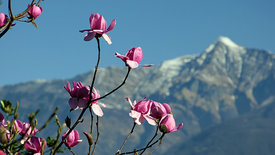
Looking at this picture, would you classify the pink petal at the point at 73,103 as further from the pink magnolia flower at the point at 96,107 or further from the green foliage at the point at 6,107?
the green foliage at the point at 6,107

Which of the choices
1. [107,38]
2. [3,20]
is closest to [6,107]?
[3,20]

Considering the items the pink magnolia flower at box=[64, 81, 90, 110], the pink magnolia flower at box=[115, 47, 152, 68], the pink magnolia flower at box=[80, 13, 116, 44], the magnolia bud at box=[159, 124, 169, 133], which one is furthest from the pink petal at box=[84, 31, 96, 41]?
the magnolia bud at box=[159, 124, 169, 133]

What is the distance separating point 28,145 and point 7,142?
172 mm

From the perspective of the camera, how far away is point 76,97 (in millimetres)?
2467

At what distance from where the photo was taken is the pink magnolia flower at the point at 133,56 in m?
2.46

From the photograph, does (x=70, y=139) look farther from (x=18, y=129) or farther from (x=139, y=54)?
(x=139, y=54)

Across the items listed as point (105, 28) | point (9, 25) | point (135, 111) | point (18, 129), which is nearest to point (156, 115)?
point (135, 111)

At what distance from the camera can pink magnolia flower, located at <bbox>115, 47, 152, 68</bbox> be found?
2.46 metres

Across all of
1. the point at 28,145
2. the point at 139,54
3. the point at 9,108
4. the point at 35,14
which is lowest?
the point at 28,145

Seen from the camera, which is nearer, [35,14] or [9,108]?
[9,108]

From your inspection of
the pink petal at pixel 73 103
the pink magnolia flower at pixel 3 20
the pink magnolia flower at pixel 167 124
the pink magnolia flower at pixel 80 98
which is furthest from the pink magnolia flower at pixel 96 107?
the pink magnolia flower at pixel 3 20

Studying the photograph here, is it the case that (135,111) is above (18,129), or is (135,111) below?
above

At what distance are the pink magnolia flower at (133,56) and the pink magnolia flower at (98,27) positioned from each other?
0.15 m

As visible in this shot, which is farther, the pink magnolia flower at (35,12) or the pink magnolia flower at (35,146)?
the pink magnolia flower at (35,12)
